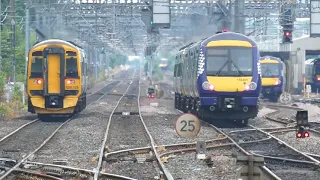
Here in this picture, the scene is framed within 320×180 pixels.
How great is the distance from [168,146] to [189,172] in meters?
3.89

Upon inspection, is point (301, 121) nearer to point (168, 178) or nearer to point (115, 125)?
point (168, 178)

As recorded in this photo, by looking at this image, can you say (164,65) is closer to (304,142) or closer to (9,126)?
(9,126)

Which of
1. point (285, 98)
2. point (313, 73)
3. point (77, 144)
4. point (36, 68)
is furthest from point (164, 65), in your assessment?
point (77, 144)

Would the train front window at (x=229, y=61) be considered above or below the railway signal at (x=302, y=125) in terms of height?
above

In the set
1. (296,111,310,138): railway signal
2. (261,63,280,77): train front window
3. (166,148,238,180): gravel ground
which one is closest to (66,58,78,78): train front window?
(166,148,238,180): gravel ground

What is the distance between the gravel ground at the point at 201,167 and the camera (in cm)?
1194

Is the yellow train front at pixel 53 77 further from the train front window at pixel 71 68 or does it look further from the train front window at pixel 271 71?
the train front window at pixel 271 71

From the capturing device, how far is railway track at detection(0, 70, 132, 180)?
12070 millimetres

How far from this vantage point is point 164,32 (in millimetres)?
73062

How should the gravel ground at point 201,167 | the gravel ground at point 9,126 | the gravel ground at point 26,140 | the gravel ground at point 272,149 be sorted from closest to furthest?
the gravel ground at point 201,167, the gravel ground at point 272,149, the gravel ground at point 26,140, the gravel ground at point 9,126

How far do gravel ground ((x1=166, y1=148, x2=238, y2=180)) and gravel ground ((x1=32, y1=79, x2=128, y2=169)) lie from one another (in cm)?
161

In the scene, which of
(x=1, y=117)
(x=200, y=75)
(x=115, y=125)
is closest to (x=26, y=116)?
(x=1, y=117)

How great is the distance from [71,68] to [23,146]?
29.9 feet

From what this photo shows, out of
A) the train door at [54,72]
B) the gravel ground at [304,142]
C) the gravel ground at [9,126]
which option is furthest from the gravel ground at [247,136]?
the train door at [54,72]
